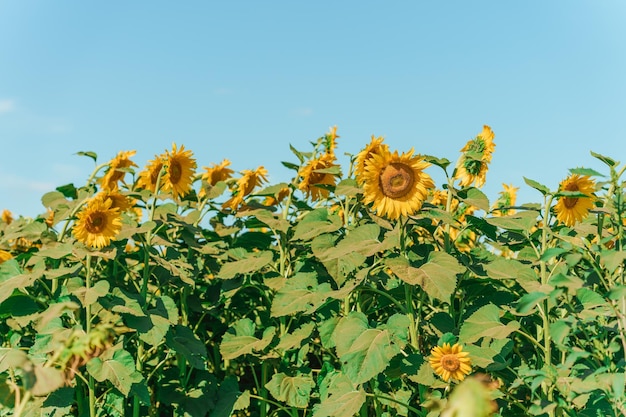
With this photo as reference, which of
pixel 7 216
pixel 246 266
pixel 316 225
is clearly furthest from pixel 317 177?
pixel 7 216

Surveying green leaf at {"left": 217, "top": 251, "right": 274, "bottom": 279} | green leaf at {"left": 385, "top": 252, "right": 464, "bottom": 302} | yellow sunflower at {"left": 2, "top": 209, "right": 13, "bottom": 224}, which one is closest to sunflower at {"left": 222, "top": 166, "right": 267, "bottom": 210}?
green leaf at {"left": 217, "top": 251, "right": 274, "bottom": 279}

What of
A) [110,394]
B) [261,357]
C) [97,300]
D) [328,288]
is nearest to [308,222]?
[328,288]

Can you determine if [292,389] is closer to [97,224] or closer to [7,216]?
[97,224]

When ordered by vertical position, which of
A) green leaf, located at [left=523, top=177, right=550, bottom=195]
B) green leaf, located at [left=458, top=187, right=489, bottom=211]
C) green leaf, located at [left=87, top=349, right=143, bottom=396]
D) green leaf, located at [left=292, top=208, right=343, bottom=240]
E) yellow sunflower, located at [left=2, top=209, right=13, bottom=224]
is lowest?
green leaf, located at [left=87, top=349, right=143, bottom=396]

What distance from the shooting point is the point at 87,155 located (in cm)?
438

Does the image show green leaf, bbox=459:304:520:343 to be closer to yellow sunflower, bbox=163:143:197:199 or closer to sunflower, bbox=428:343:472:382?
sunflower, bbox=428:343:472:382

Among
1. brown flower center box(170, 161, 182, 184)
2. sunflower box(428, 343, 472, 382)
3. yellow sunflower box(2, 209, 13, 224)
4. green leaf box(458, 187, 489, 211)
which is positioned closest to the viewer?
sunflower box(428, 343, 472, 382)

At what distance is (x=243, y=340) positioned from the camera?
12.8ft

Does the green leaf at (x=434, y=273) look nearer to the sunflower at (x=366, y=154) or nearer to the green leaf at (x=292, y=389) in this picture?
the sunflower at (x=366, y=154)

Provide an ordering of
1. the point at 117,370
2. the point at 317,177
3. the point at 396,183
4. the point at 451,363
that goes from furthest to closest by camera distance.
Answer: the point at 317,177 < the point at 117,370 < the point at 396,183 < the point at 451,363

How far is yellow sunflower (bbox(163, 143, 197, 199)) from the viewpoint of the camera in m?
4.30

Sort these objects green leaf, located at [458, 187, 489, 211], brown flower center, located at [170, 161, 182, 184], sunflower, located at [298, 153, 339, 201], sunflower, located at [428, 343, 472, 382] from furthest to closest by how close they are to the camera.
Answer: brown flower center, located at [170, 161, 182, 184], sunflower, located at [298, 153, 339, 201], green leaf, located at [458, 187, 489, 211], sunflower, located at [428, 343, 472, 382]

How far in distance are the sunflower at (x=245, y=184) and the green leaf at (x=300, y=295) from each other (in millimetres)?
894

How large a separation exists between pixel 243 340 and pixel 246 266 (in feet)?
1.28
